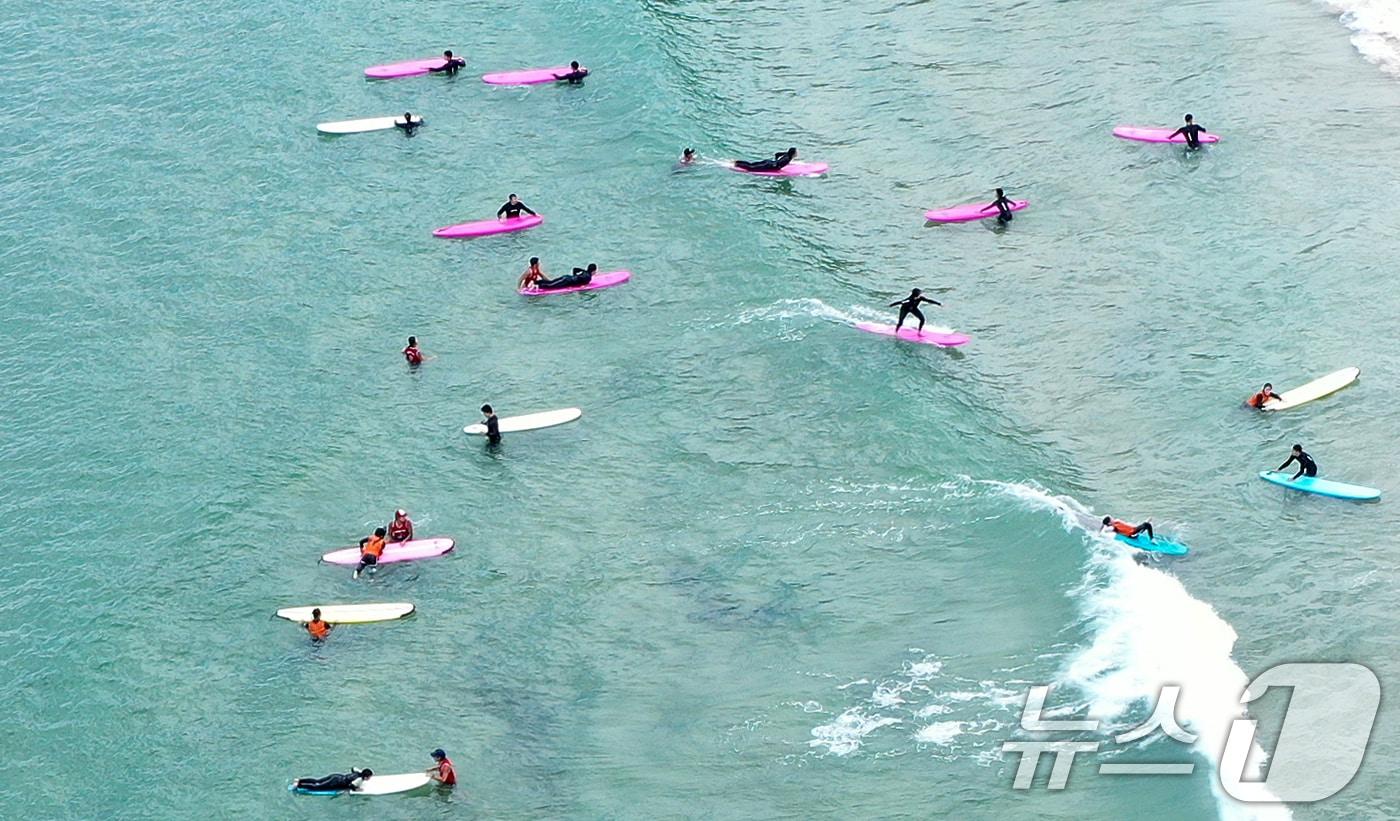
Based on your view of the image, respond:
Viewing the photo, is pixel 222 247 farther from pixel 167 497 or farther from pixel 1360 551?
pixel 1360 551

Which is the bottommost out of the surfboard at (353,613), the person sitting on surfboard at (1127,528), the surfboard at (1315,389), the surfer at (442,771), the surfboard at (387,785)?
the surfboard at (387,785)

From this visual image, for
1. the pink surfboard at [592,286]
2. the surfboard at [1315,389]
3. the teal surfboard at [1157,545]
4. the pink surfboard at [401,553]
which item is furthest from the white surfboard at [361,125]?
the teal surfboard at [1157,545]

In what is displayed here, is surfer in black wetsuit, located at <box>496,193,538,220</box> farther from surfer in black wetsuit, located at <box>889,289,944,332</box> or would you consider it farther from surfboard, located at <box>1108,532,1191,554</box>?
surfboard, located at <box>1108,532,1191,554</box>

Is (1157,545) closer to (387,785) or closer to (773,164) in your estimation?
(387,785)

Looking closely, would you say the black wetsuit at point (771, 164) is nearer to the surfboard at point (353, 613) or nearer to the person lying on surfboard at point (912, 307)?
the person lying on surfboard at point (912, 307)

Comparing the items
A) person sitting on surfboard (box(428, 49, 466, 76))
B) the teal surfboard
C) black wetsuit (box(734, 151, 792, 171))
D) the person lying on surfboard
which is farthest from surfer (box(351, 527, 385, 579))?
person sitting on surfboard (box(428, 49, 466, 76))

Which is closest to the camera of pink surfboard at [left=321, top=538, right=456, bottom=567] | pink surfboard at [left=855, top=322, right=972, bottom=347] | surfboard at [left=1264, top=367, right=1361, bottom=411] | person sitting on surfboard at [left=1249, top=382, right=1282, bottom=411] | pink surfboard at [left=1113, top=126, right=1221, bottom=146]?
pink surfboard at [left=321, top=538, right=456, bottom=567]
